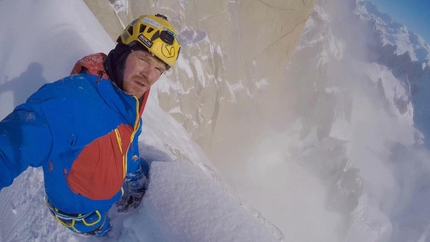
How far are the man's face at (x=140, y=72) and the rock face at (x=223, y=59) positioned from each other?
927cm

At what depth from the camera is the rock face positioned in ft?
62.6

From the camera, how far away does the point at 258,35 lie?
1232 inches

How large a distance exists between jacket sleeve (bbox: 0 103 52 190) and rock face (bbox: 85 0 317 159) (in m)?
10.0

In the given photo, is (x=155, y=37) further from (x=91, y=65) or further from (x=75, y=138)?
(x=75, y=138)

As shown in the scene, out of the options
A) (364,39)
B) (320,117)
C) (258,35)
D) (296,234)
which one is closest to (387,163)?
(364,39)

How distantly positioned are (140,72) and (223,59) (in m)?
24.1

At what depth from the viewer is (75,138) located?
186 centimetres

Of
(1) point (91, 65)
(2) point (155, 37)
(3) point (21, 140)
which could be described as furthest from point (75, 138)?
(2) point (155, 37)

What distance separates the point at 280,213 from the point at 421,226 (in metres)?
67.5

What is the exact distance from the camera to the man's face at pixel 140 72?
2225 mm

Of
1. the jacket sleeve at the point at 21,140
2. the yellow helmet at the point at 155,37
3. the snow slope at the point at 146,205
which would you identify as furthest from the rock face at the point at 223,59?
the jacket sleeve at the point at 21,140

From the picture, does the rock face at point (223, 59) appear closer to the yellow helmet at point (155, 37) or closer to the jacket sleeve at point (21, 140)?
the yellow helmet at point (155, 37)

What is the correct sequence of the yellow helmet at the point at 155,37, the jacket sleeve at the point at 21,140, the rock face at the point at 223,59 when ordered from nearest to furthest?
the jacket sleeve at the point at 21,140 → the yellow helmet at the point at 155,37 → the rock face at the point at 223,59

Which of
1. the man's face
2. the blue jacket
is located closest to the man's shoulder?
the blue jacket
